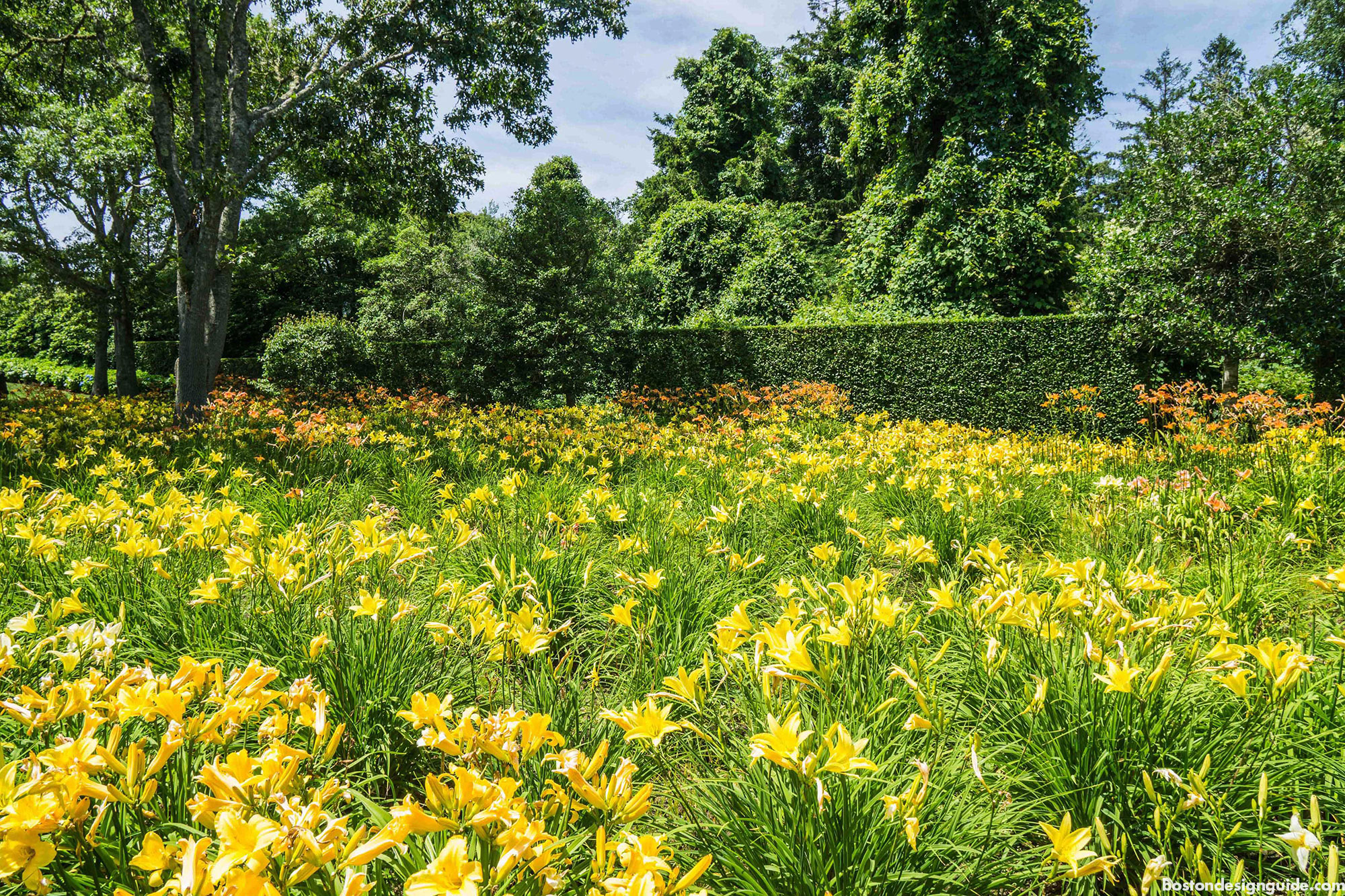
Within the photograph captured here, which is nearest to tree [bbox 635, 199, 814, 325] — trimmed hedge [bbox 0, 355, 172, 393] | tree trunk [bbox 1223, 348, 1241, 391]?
tree trunk [bbox 1223, 348, 1241, 391]

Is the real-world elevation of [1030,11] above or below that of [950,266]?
above

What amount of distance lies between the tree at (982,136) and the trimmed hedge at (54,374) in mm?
23870

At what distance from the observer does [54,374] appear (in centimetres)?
2305

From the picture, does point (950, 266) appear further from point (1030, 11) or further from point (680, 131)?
point (680, 131)

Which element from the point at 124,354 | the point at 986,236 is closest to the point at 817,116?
the point at 986,236

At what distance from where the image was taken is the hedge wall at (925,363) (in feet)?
29.2

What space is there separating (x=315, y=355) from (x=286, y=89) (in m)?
4.75

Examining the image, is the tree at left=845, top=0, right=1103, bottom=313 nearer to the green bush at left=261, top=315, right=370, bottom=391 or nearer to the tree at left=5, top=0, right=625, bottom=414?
the tree at left=5, top=0, right=625, bottom=414

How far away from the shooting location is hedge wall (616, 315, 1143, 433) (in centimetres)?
890

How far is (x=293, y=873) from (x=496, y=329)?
11.6 meters

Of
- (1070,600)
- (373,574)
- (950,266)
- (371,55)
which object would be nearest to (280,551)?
(373,574)

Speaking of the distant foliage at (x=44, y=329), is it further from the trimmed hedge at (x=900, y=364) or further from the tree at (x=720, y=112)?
the tree at (x=720, y=112)

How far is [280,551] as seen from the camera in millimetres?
1968

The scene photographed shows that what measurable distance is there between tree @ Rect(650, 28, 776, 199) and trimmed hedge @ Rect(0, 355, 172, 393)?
66.7 ft
